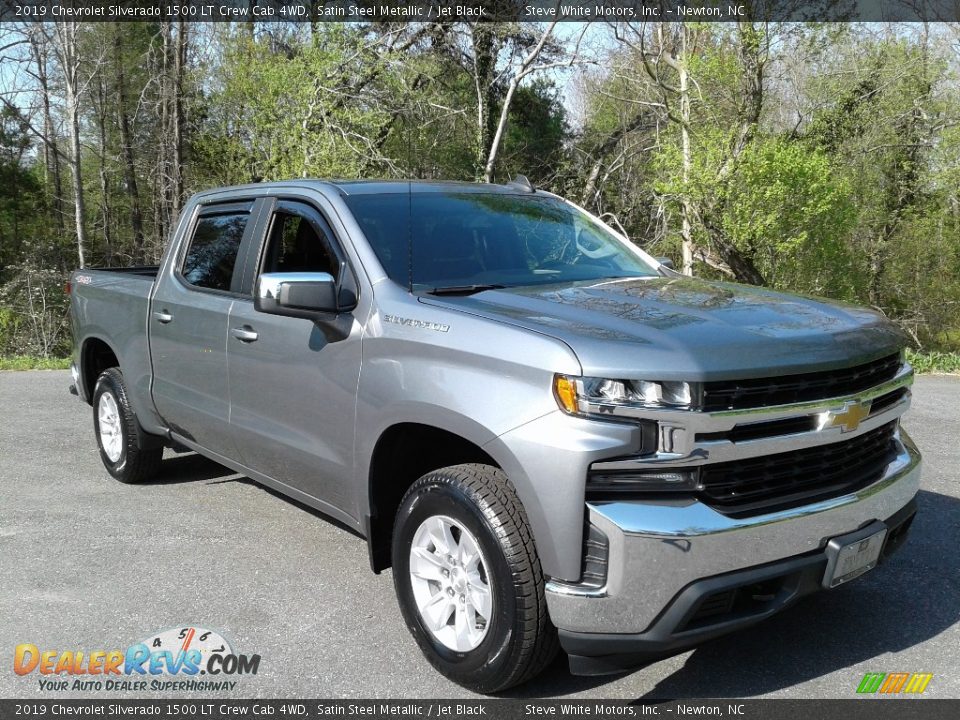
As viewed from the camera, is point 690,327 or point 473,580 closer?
point 690,327

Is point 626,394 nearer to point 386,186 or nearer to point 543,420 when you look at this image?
point 543,420

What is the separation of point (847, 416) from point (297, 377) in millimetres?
2322

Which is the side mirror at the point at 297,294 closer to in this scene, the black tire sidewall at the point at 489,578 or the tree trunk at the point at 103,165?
the black tire sidewall at the point at 489,578

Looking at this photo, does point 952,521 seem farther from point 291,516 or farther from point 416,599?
point 291,516

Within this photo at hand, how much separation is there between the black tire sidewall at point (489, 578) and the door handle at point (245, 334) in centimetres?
137

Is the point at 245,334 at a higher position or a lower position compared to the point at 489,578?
higher

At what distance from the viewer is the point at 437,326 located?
331 centimetres

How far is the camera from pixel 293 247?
14.8 ft

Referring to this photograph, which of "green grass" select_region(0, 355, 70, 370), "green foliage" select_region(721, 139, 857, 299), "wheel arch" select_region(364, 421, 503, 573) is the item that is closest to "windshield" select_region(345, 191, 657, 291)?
"wheel arch" select_region(364, 421, 503, 573)

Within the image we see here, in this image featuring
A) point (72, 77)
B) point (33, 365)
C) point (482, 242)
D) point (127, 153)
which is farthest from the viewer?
point (127, 153)

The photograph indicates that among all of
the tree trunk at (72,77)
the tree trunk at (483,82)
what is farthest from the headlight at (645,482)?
the tree trunk at (72,77)

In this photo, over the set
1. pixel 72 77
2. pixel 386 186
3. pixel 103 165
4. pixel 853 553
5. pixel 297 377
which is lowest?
pixel 853 553

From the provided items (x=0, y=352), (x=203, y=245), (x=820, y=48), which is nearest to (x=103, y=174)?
(x=0, y=352)

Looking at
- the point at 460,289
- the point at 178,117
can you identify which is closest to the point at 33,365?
the point at 460,289
